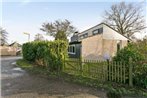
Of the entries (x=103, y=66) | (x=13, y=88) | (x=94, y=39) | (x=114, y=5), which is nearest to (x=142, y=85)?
(x=103, y=66)

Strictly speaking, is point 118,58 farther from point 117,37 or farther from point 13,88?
point 117,37

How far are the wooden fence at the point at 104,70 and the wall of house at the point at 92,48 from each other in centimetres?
1229

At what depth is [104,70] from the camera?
39.2 feet

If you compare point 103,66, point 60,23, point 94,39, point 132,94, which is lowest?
point 132,94

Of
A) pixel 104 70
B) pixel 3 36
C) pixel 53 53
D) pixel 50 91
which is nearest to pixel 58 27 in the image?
pixel 3 36

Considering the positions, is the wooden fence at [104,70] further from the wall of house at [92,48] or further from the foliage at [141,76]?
the wall of house at [92,48]

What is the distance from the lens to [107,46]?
3052cm

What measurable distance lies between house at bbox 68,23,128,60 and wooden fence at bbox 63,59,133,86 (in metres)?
12.3

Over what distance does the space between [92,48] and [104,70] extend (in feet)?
51.4

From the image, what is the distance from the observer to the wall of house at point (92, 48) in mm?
26828

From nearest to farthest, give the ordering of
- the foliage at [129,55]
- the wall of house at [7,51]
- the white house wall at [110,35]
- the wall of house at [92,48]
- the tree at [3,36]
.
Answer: the foliage at [129,55] → the wall of house at [92,48] → the white house wall at [110,35] → the wall of house at [7,51] → the tree at [3,36]

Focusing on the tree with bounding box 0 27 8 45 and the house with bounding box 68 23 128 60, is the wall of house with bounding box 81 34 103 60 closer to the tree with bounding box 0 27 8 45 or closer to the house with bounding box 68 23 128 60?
the house with bounding box 68 23 128 60

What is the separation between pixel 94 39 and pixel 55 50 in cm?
1286

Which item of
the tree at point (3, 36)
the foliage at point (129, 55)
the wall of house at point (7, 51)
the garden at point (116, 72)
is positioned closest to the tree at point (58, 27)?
the wall of house at point (7, 51)
